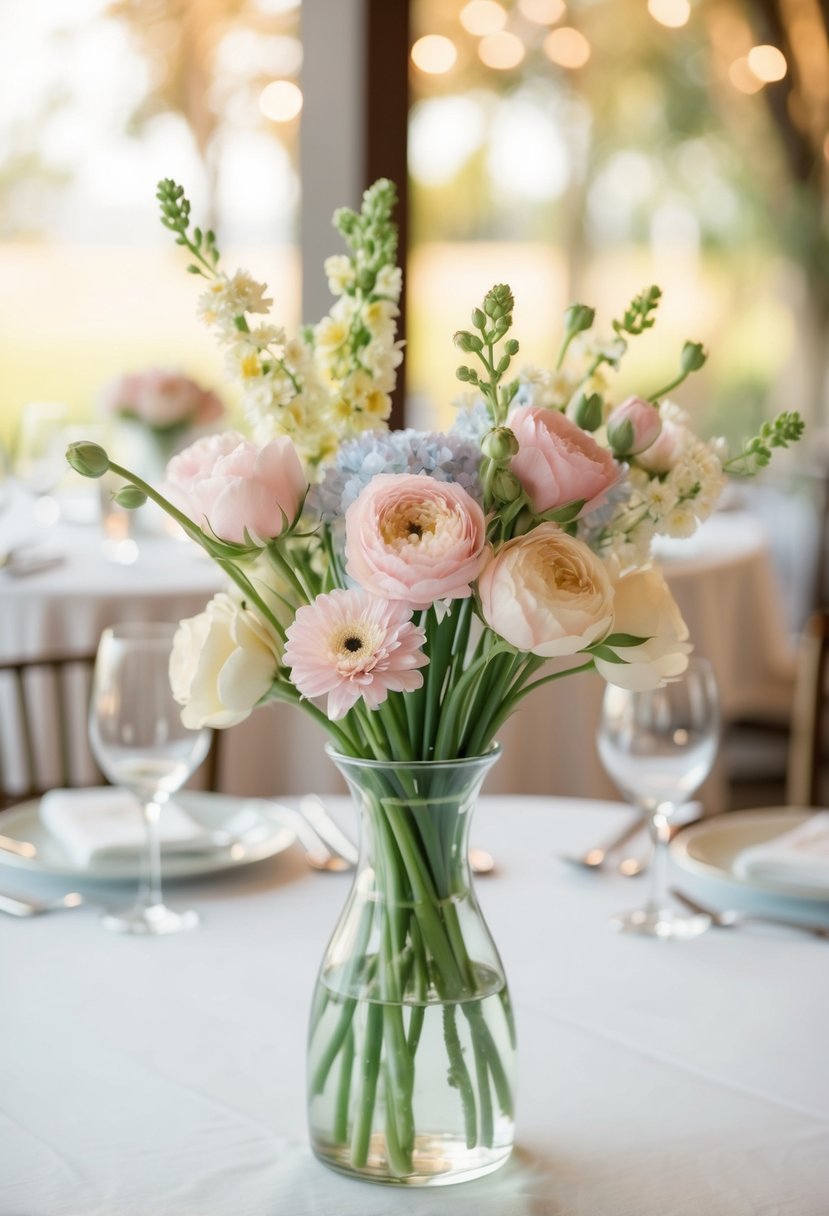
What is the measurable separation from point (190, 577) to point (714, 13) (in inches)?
304

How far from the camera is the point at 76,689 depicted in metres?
2.70

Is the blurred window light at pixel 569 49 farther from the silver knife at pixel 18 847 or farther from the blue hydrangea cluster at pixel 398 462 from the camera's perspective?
the blue hydrangea cluster at pixel 398 462

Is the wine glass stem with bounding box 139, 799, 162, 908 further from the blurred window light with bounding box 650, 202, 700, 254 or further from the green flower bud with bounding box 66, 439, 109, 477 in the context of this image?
the blurred window light with bounding box 650, 202, 700, 254

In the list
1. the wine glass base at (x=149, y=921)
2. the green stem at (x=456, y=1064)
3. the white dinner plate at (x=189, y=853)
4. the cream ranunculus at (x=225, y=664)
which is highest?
the cream ranunculus at (x=225, y=664)

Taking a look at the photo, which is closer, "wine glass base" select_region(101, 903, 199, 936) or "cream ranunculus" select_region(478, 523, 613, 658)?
"cream ranunculus" select_region(478, 523, 613, 658)

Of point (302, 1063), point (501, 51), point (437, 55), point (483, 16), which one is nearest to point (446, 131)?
point (501, 51)

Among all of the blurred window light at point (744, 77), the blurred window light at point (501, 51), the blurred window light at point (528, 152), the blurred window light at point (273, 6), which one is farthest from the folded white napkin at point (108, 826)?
the blurred window light at point (528, 152)

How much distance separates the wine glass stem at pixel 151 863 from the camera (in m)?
1.28

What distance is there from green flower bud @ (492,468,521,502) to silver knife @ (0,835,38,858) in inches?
29.6

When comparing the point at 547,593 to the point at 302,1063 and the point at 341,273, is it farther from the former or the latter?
the point at 302,1063

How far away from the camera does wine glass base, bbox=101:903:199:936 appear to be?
125cm

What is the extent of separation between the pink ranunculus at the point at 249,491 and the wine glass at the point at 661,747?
1.69ft

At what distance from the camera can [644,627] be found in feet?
2.82

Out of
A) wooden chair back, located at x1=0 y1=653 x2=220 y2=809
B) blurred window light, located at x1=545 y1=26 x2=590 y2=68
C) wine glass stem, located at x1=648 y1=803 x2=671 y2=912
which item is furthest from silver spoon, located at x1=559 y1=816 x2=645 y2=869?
blurred window light, located at x1=545 y1=26 x2=590 y2=68
